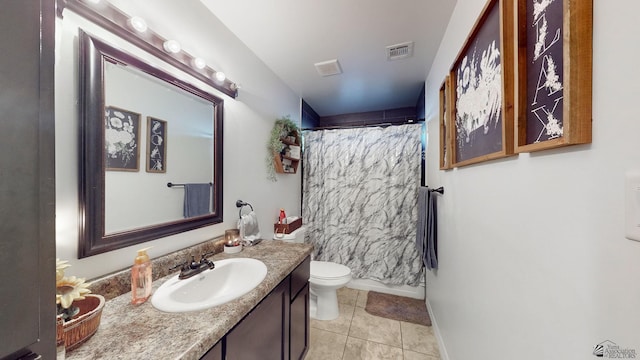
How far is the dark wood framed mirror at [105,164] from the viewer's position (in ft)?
2.66

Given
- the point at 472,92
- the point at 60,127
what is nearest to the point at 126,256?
the point at 60,127

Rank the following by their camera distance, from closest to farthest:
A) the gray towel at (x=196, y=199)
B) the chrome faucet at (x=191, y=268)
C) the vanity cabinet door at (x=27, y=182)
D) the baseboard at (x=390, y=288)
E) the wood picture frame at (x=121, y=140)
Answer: the vanity cabinet door at (x=27, y=182)
the wood picture frame at (x=121, y=140)
the chrome faucet at (x=191, y=268)
the gray towel at (x=196, y=199)
the baseboard at (x=390, y=288)

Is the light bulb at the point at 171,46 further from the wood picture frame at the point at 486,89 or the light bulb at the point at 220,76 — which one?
the wood picture frame at the point at 486,89

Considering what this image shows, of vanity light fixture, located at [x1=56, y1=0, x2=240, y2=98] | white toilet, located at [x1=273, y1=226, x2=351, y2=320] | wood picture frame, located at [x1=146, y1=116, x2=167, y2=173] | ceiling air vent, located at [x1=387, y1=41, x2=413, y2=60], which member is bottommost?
white toilet, located at [x1=273, y1=226, x2=351, y2=320]

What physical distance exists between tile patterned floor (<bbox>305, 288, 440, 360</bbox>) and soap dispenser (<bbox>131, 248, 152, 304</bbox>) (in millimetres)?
1252

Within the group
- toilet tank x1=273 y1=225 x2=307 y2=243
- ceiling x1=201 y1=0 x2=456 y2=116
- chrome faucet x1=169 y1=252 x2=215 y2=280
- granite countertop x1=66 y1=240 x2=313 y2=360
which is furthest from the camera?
toilet tank x1=273 y1=225 x2=307 y2=243

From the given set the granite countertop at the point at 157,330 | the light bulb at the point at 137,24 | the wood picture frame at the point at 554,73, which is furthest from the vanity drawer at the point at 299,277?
the light bulb at the point at 137,24

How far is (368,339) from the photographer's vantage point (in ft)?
5.74

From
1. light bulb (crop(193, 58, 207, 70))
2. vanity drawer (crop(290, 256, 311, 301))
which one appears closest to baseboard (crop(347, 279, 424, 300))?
vanity drawer (crop(290, 256, 311, 301))

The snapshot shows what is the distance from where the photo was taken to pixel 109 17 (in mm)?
882

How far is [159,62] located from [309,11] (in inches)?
37.1

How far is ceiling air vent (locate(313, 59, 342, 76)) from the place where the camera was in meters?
1.95

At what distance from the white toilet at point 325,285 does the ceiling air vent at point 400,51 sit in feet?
6.01

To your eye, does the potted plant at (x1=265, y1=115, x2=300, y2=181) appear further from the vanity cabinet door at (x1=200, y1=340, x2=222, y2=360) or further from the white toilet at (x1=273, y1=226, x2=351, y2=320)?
the vanity cabinet door at (x1=200, y1=340, x2=222, y2=360)
